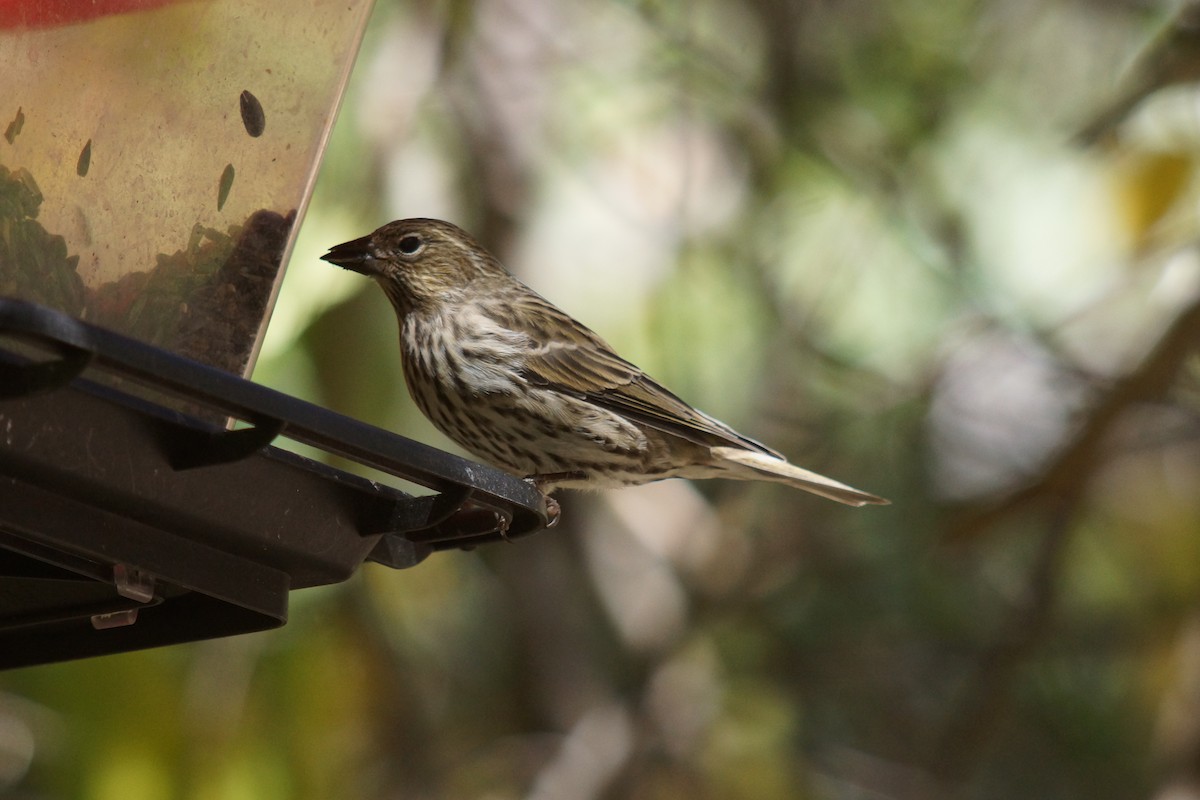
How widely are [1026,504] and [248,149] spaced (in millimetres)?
3172

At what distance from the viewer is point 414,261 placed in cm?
480

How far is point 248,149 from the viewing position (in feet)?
10.0

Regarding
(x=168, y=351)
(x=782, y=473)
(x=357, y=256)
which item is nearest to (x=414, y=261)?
(x=357, y=256)

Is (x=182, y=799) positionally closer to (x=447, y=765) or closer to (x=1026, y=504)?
(x=447, y=765)

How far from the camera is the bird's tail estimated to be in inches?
185

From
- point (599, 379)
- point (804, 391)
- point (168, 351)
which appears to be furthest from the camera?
point (804, 391)

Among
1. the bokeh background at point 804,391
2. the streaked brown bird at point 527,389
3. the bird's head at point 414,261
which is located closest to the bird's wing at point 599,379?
the streaked brown bird at point 527,389

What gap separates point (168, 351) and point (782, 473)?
2.73m

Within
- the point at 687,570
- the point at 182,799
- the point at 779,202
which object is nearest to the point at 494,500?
the point at 182,799

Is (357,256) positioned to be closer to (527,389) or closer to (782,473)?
(527,389)

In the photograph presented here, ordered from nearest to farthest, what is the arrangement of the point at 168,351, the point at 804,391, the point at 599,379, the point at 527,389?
the point at 168,351 < the point at 527,389 < the point at 599,379 < the point at 804,391

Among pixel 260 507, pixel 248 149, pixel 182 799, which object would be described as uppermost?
pixel 248 149

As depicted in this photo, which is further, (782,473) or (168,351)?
(782,473)

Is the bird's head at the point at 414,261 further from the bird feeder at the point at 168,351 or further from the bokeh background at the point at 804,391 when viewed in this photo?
the bird feeder at the point at 168,351
